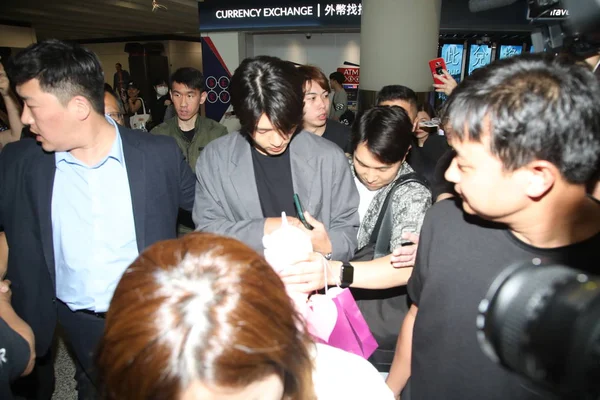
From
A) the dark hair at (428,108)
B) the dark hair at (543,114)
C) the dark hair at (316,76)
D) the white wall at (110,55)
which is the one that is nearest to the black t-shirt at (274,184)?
the dark hair at (543,114)

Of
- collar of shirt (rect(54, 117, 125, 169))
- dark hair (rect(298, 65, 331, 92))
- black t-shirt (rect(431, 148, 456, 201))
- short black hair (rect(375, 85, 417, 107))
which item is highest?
dark hair (rect(298, 65, 331, 92))

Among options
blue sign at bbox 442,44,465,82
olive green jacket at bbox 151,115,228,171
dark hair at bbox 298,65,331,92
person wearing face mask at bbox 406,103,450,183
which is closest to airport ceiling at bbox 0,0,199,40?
olive green jacket at bbox 151,115,228,171

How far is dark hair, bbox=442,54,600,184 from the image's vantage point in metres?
0.84

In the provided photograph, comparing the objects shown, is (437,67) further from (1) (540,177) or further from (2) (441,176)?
(1) (540,177)

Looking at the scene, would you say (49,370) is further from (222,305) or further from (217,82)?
(217,82)

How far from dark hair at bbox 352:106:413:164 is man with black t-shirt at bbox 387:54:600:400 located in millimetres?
637

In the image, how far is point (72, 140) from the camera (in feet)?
5.59

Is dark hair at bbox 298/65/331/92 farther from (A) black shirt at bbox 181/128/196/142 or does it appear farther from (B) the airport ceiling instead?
(B) the airport ceiling

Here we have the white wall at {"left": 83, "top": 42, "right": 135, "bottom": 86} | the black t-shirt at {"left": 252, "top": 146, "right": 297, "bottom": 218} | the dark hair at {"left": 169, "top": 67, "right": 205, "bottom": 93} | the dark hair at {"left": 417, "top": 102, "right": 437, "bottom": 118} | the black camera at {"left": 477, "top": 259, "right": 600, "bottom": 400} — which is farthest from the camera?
the white wall at {"left": 83, "top": 42, "right": 135, "bottom": 86}

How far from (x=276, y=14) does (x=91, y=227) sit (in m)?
6.99

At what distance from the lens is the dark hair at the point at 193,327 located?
0.64m

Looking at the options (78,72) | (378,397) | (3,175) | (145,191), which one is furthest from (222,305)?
(3,175)

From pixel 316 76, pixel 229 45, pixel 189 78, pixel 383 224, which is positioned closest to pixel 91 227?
pixel 383 224

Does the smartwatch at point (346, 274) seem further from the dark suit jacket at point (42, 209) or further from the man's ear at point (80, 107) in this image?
the man's ear at point (80, 107)
